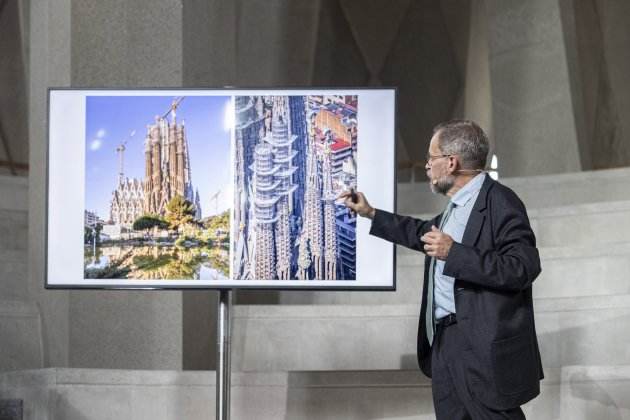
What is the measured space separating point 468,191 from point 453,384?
761mm

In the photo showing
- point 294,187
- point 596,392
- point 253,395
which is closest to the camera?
point 294,187

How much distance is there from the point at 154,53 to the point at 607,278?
3194 millimetres

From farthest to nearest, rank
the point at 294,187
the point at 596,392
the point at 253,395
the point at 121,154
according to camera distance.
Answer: the point at 253,395, the point at 596,392, the point at 121,154, the point at 294,187

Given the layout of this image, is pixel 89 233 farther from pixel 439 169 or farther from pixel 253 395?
pixel 439 169

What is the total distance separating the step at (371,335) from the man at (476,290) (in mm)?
2185

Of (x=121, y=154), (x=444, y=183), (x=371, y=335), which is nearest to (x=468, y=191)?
(x=444, y=183)

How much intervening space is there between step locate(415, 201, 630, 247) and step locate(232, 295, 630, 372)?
1.35 metres

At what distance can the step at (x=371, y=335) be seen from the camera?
697 centimetres

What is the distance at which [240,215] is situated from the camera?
5.72 m

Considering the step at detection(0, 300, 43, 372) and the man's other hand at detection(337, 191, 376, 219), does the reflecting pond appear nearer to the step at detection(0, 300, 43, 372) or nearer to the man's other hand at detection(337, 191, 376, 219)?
the man's other hand at detection(337, 191, 376, 219)

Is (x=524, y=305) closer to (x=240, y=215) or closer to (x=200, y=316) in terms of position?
(x=240, y=215)

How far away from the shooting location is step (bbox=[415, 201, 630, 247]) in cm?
837

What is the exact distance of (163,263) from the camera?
5.70m

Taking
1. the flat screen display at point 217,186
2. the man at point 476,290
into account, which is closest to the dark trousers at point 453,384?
the man at point 476,290
